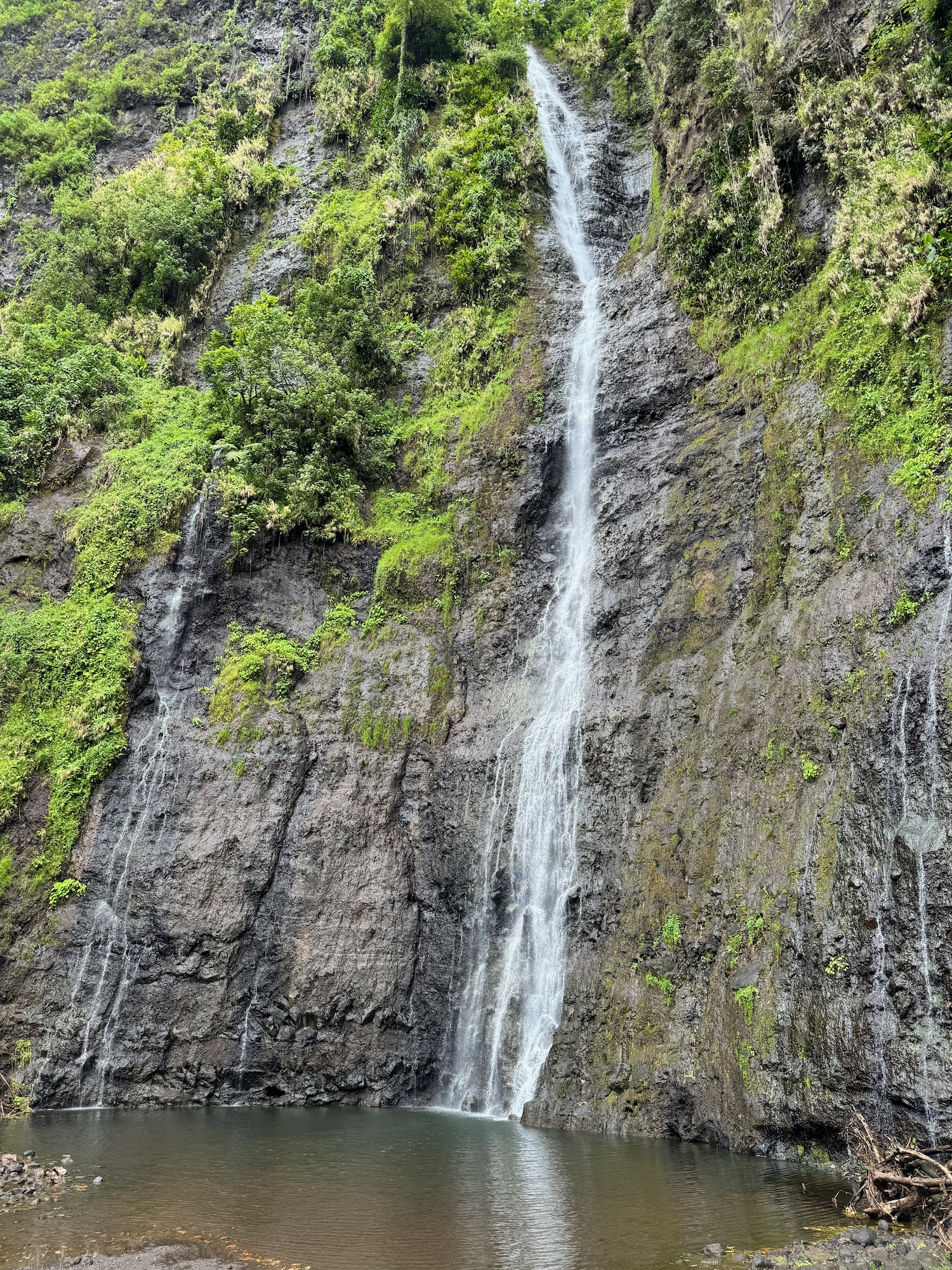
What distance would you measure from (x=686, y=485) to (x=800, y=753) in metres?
6.59

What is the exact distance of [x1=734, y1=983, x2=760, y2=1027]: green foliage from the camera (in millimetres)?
9883

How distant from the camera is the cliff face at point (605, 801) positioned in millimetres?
9477

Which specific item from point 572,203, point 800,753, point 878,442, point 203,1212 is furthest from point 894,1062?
point 572,203

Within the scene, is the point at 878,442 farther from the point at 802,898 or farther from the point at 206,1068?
the point at 206,1068

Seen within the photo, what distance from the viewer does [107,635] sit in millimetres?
17672

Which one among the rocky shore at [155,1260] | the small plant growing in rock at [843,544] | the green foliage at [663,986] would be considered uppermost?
the small plant growing in rock at [843,544]

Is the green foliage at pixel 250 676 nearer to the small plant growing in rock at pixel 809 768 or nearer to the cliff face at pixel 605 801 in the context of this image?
the cliff face at pixel 605 801

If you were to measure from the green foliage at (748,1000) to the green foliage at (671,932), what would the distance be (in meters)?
1.37

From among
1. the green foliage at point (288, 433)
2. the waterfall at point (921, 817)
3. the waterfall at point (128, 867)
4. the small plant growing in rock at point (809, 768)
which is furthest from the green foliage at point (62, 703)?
the waterfall at point (921, 817)

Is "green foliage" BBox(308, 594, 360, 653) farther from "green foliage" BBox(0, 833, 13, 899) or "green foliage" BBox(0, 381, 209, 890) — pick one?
"green foliage" BBox(0, 833, 13, 899)

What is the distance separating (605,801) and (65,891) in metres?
9.67

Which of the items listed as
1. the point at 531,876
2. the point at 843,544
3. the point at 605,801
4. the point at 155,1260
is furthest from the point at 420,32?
the point at 155,1260

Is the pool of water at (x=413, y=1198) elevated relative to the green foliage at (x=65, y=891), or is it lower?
lower

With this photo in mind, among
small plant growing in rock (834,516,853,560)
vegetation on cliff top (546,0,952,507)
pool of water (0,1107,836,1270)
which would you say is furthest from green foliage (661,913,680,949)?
vegetation on cliff top (546,0,952,507)
